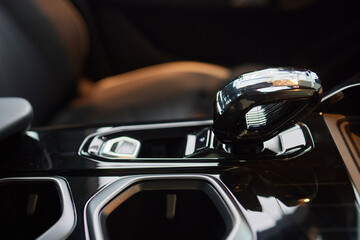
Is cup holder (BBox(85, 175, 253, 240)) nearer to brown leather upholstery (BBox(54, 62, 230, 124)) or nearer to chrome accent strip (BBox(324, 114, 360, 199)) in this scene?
chrome accent strip (BBox(324, 114, 360, 199))

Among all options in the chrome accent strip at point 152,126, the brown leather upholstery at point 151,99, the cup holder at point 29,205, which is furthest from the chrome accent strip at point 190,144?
the brown leather upholstery at point 151,99

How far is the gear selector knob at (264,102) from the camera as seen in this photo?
50cm

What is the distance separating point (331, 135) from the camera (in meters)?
0.58

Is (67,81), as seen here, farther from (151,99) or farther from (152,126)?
(152,126)

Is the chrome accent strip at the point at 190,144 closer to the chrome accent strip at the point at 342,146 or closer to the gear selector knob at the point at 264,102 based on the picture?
the gear selector knob at the point at 264,102

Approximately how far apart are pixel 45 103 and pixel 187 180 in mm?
574

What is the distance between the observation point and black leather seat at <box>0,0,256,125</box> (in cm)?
90

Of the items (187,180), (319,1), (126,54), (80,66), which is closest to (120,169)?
(187,180)

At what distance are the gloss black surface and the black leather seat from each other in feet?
1.03

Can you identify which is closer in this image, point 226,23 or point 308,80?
point 308,80

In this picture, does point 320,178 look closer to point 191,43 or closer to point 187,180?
point 187,180

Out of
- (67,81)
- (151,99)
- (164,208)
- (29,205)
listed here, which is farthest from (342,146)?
(67,81)

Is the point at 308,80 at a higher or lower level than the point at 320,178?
higher

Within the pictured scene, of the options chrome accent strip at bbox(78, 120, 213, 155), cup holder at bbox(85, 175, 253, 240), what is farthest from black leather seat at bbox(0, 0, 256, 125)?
cup holder at bbox(85, 175, 253, 240)
